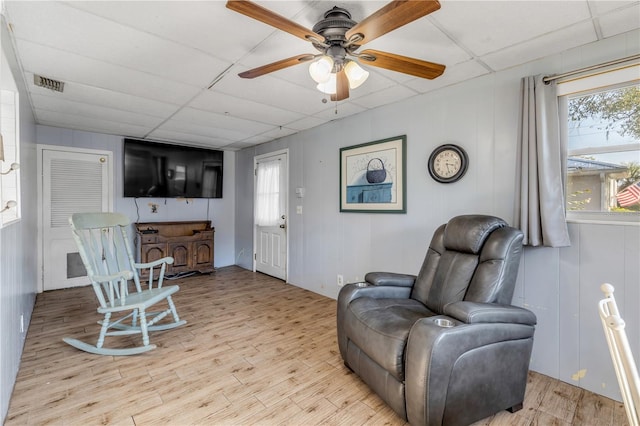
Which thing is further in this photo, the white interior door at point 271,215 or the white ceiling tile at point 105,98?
the white interior door at point 271,215

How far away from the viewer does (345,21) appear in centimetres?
161

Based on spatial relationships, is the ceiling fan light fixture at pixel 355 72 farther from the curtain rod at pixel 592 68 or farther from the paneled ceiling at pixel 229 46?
the curtain rod at pixel 592 68

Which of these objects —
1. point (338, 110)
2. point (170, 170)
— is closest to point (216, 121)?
point (338, 110)

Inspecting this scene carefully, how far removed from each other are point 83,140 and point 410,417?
5.32 meters

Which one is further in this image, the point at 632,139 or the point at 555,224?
the point at 555,224

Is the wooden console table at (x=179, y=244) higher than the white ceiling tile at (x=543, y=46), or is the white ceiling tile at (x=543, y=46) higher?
the white ceiling tile at (x=543, y=46)

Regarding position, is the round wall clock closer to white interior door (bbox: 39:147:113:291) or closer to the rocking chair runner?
the rocking chair runner

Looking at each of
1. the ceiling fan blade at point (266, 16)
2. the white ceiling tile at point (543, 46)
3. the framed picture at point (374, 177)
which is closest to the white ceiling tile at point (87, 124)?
the framed picture at point (374, 177)

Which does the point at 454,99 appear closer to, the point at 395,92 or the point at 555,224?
the point at 395,92

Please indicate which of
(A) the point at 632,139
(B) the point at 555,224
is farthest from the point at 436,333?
(A) the point at 632,139

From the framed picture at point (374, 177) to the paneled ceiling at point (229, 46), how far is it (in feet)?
1.55

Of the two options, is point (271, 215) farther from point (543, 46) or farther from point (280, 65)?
point (543, 46)

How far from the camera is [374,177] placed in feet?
11.2

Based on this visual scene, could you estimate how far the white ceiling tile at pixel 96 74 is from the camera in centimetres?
221
